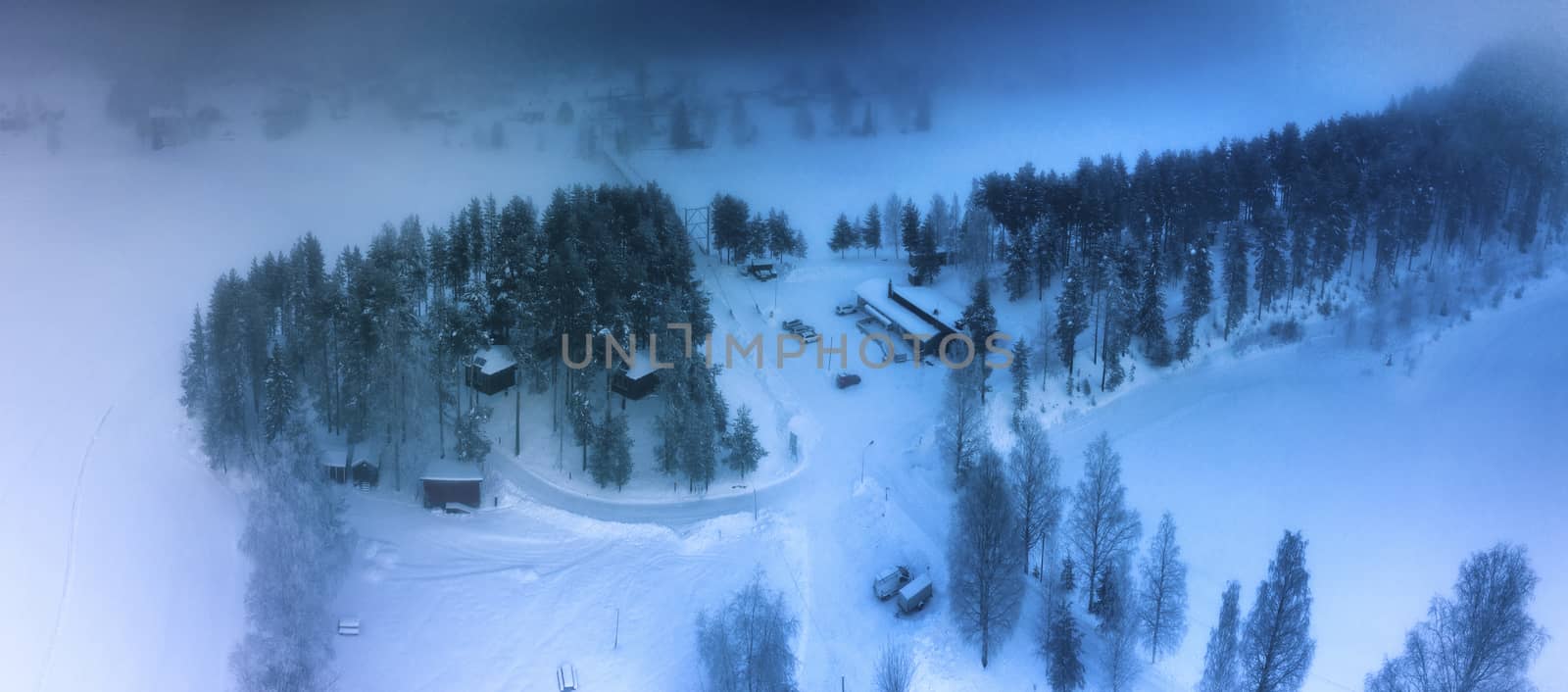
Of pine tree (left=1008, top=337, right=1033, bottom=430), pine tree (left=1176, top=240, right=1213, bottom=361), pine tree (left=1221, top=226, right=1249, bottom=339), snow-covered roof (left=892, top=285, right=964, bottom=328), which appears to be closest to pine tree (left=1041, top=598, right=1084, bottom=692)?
pine tree (left=1008, top=337, right=1033, bottom=430)

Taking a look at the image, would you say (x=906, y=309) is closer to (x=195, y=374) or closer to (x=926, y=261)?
(x=926, y=261)

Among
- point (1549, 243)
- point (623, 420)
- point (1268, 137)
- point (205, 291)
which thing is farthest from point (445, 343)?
point (1549, 243)

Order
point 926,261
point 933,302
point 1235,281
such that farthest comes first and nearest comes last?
point 926,261, point 933,302, point 1235,281

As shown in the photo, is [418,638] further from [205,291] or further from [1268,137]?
[1268,137]

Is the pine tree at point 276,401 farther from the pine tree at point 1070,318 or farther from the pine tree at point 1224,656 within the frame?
the pine tree at point 1224,656

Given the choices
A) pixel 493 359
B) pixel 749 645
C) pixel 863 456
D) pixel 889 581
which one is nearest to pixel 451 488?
pixel 493 359

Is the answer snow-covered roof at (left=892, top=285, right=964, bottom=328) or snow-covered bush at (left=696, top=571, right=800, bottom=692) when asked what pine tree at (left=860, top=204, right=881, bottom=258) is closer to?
snow-covered roof at (left=892, top=285, right=964, bottom=328)
